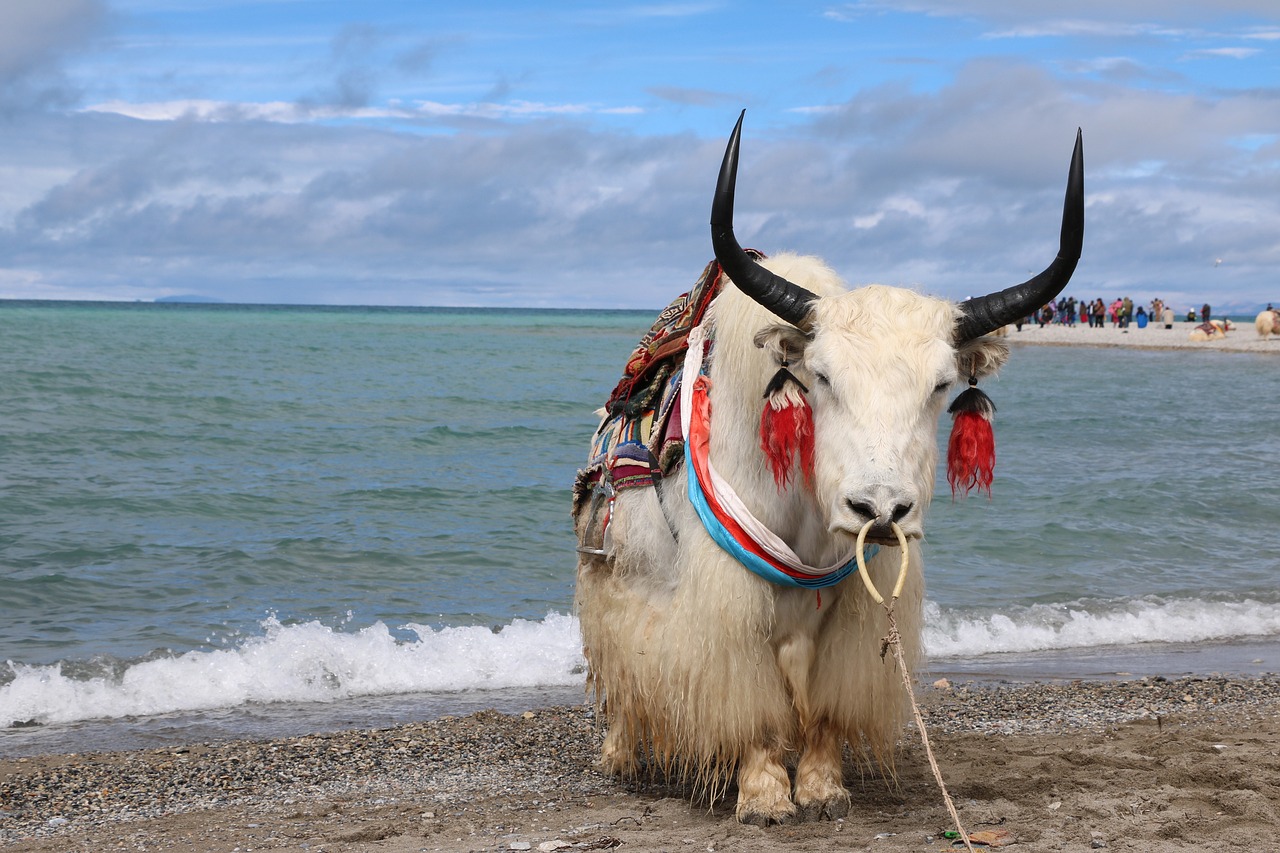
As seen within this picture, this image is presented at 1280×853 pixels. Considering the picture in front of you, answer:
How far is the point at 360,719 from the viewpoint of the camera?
5.87 metres

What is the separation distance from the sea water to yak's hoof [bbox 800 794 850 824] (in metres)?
2.54

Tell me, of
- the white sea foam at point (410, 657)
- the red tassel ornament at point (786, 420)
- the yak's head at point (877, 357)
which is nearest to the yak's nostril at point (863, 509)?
the yak's head at point (877, 357)

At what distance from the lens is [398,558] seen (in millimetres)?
9172

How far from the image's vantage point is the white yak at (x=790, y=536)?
3150mm

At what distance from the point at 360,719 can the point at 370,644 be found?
1105mm

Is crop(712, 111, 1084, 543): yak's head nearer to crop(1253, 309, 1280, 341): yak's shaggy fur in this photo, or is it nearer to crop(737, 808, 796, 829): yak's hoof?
crop(737, 808, 796, 829): yak's hoof

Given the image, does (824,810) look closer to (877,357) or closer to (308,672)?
(877,357)

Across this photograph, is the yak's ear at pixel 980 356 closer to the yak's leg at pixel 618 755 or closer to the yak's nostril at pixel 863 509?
the yak's nostril at pixel 863 509

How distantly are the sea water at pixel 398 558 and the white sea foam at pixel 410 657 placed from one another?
17 millimetres

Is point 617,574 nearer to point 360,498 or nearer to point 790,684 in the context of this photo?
point 790,684

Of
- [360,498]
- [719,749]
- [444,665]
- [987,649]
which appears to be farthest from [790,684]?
[360,498]

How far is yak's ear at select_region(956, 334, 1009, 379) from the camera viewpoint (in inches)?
135

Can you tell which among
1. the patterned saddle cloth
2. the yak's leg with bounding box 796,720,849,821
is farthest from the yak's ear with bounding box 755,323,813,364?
the yak's leg with bounding box 796,720,849,821

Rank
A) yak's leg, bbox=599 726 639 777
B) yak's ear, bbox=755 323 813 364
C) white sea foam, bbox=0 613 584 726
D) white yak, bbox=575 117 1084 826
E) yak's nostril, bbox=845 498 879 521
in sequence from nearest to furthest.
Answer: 1. yak's nostril, bbox=845 498 879 521
2. white yak, bbox=575 117 1084 826
3. yak's ear, bbox=755 323 813 364
4. yak's leg, bbox=599 726 639 777
5. white sea foam, bbox=0 613 584 726
